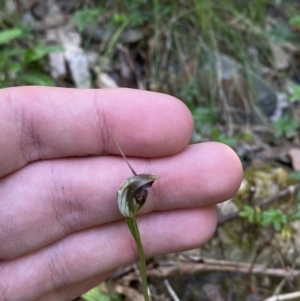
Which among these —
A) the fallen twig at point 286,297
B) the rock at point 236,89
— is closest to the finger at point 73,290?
the fallen twig at point 286,297

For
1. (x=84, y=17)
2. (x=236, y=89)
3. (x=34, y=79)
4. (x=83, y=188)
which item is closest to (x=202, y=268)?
(x=83, y=188)

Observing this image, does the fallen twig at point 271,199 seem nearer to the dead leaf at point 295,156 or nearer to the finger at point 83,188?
the dead leaf at point 295,156

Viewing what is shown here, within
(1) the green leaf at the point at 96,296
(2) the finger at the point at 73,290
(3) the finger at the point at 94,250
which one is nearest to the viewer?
(3) the finger at the point at 94,250

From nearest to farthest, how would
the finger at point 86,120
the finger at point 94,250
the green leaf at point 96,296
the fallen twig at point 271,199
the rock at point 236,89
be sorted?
the finger at point 86,120, the finger at point 94,250, the green leaf at point 96,296, the fallen twig at point 271,199, the rock at point 236,89

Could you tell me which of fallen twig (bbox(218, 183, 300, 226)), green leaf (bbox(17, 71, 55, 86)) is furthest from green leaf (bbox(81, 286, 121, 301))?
green leaf (bbox(17, 71, 55, 86))

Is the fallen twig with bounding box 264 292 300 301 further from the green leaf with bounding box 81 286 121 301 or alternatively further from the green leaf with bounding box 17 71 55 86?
the green leaf with bounding box 17 71 55 86

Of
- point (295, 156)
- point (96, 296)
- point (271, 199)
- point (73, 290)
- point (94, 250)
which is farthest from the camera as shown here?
point (295, 156)

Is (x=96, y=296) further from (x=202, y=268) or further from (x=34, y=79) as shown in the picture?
(x=34, y=79)
